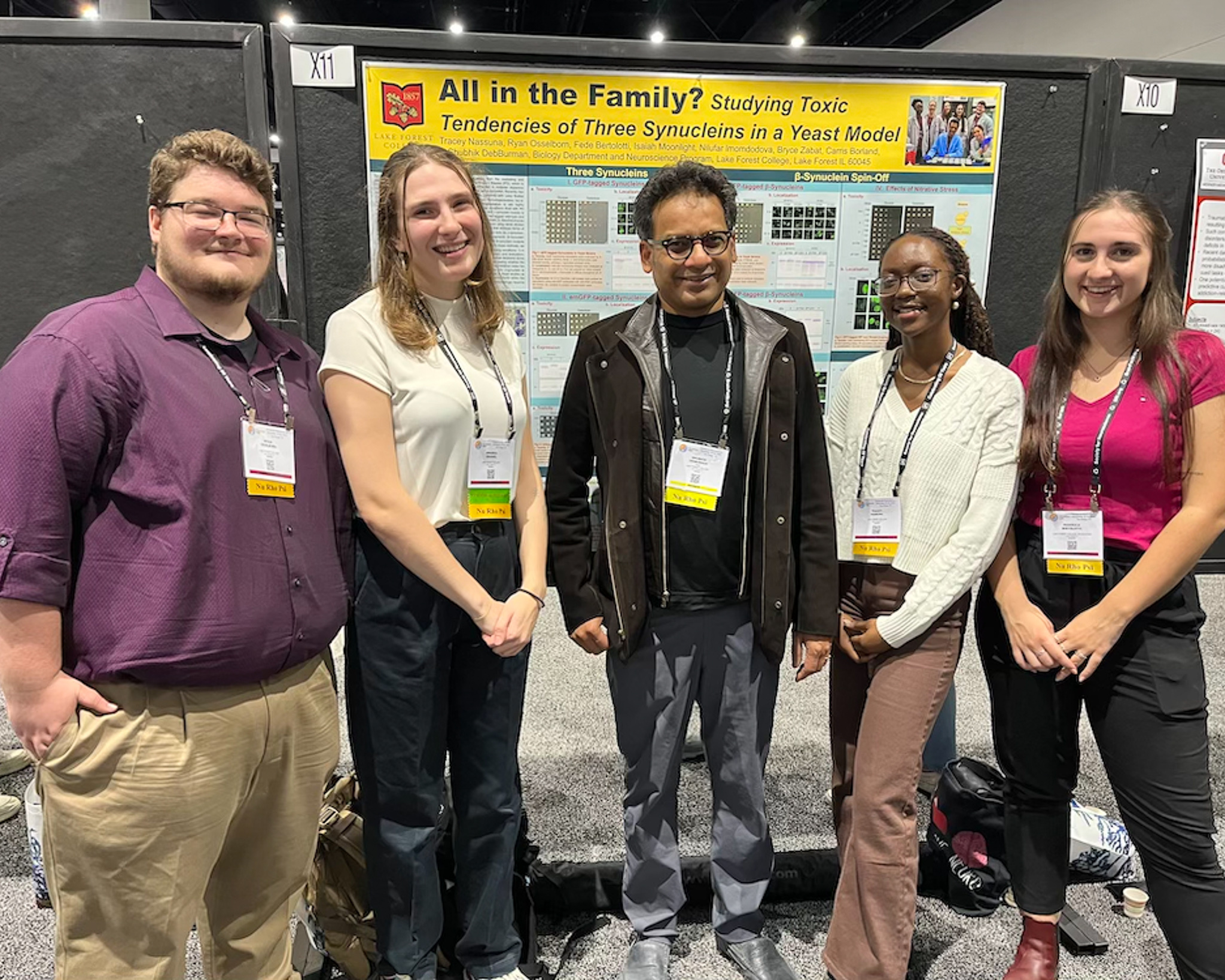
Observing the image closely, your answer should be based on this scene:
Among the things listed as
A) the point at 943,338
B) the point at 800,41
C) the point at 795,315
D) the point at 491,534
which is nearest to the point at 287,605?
the point at 491,534

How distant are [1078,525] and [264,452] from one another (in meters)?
1.54

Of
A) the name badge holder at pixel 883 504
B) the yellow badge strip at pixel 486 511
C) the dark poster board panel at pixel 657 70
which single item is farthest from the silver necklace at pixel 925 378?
the yellow badge strip at pixel 486 511

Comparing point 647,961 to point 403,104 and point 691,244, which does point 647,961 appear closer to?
point 691,244

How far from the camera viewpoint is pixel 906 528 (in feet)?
5.33

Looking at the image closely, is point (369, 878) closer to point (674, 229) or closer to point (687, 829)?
point (687, 829)

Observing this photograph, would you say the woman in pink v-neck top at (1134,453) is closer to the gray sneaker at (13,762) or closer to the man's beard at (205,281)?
the man's beard at (205,281)

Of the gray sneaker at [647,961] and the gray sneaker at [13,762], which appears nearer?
the gray sneaker at [647,961]

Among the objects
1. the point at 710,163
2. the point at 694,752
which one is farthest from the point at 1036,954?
the point at 710,163

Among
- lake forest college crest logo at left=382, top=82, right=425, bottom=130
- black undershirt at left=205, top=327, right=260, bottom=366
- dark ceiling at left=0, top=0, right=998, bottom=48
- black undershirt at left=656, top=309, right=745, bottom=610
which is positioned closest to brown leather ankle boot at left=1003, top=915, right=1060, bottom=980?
black undershirt at left=656, top=309, right=745, bottom=610

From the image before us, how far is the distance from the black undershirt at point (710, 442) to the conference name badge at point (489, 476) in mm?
326

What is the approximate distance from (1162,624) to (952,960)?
0.99 metres

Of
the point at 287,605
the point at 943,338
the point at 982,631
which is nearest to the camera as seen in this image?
the point at 287,605

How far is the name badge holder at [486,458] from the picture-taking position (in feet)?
4.95

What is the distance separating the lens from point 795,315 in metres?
2.23
